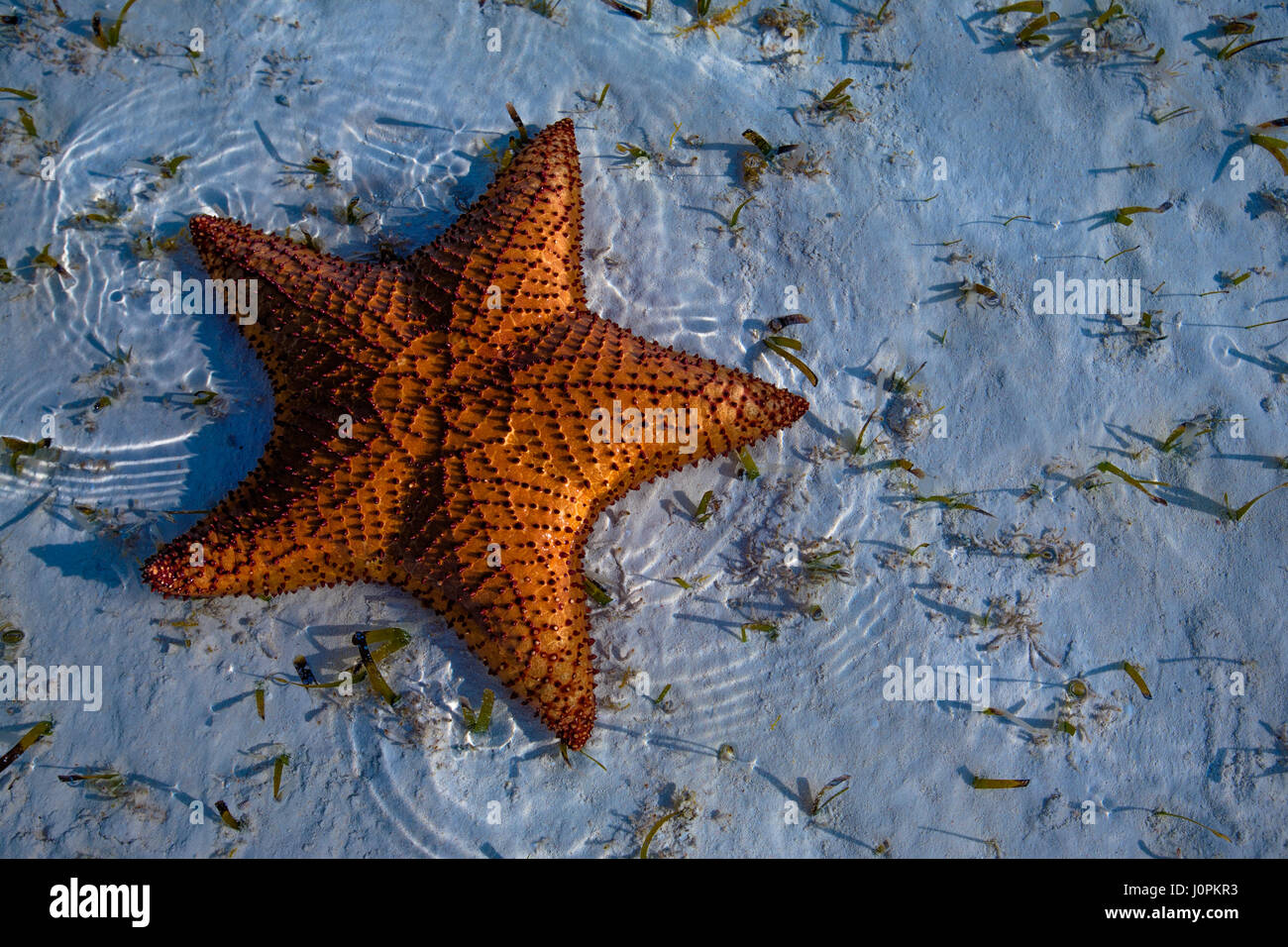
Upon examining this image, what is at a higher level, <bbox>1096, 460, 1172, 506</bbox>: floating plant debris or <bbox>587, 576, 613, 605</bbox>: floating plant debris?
<bbox>1096, 460, 1172, 506</bbox>: floating plant debris

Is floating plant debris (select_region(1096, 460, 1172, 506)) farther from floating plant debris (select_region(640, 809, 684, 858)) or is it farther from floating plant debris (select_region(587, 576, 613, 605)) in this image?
floating plant debris (select_region(640, 809, 684, 858))

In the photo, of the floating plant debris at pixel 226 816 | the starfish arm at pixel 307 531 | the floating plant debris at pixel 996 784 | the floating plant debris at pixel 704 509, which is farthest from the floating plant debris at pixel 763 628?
the floating plant debris at pixel 226 816

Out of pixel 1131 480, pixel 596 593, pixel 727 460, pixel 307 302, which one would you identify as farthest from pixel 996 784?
pixel 307 302

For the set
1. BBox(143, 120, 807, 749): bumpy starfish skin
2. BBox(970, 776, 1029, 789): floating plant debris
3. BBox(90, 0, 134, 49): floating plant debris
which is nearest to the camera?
BBox(143, 120, 807, 749): bumpy starfish skin

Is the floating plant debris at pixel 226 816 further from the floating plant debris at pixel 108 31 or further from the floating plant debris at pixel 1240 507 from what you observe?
the floating plant debris at pixel 1240 507

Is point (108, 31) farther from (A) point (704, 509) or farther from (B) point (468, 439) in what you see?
(A) point (704, 509)

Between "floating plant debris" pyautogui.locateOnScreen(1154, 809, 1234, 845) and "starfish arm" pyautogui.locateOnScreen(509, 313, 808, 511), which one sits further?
"floating plant debris" pyautogui.locateOnScreen(1154, 809, 1234, 845)

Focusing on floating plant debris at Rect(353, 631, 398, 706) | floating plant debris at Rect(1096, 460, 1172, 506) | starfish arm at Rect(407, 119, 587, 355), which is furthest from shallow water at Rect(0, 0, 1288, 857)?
starfish arm at Rect(407, 119, 587, 355)
